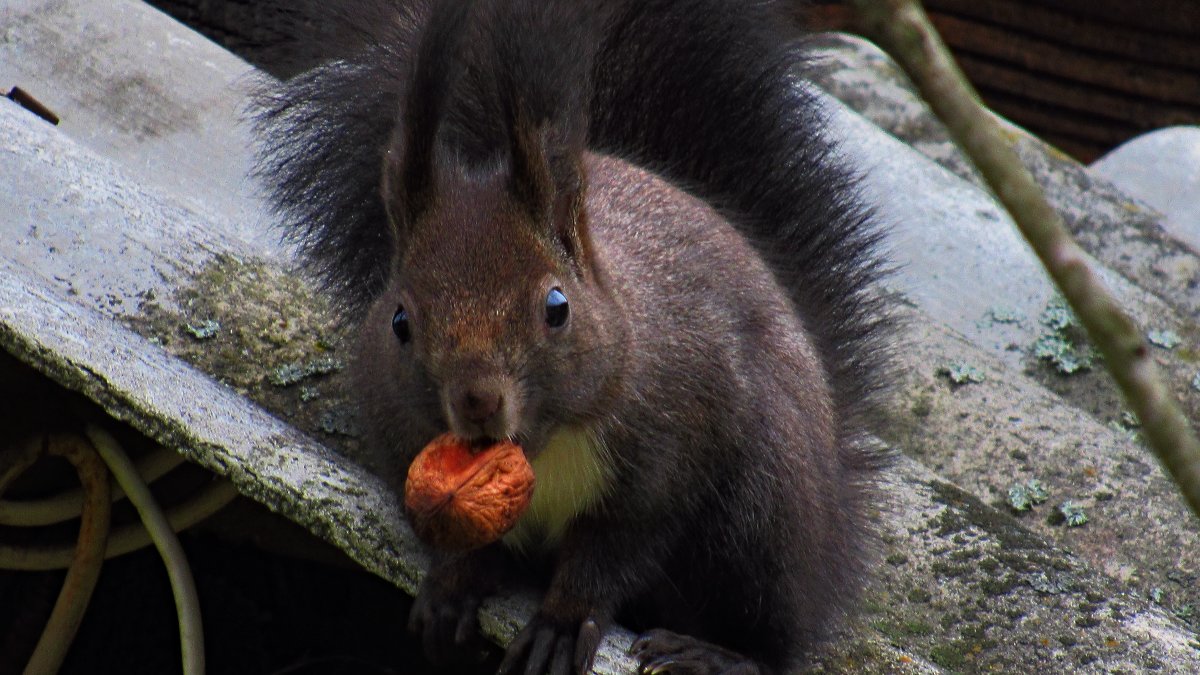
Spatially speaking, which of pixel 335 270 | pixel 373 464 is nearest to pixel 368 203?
pixel 335 270

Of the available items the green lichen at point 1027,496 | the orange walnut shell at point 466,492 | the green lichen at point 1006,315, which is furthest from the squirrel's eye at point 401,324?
the green lichen at point 1006,315

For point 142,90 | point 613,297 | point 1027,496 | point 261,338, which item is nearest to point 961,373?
point 1027,496

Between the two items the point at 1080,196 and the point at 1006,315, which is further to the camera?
the point at 1080,196

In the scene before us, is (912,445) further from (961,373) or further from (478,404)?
(478,404)

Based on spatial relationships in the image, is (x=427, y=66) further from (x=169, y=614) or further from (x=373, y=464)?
(x=169, y=614)

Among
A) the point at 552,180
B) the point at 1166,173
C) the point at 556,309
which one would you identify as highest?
the point at 1166,173

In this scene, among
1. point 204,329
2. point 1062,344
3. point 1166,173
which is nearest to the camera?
point 204,329
